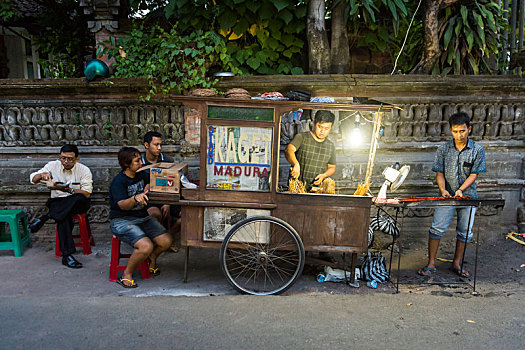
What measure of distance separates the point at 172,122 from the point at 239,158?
231 centimetres

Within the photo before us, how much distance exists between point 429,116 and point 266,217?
3.66 m

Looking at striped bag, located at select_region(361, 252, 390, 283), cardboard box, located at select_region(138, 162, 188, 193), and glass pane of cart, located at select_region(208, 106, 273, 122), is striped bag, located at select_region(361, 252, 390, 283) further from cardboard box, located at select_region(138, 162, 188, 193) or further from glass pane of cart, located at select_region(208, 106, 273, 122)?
cardboard box, located at select_region(138, 162, 188, 193)

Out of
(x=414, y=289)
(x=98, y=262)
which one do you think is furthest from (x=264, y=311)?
(x=98, y=262)

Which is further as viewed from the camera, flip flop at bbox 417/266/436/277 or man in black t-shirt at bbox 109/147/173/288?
flip flop at bbox 417/266/436/277

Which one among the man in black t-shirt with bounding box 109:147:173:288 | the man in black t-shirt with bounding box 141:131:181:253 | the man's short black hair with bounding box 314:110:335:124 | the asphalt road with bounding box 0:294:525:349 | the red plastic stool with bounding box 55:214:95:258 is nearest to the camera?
the asphalt road with bounding box 0:294:525:349

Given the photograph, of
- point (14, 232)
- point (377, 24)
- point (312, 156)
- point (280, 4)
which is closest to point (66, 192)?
point (14, 232)

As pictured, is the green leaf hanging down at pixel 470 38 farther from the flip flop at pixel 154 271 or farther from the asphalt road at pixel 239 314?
the flip flop at pixel 154 271

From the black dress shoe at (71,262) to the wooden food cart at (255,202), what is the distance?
173 cm

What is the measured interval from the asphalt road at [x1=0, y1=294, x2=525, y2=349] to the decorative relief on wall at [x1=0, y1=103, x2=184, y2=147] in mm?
2792

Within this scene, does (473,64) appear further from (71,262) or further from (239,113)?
(71,262)

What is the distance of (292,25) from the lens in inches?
263

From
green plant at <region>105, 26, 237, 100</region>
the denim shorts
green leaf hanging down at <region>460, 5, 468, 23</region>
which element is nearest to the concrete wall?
green plant at <region>105, 26, 237, 100</region>

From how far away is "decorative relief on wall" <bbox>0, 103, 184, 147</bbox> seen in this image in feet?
19.7

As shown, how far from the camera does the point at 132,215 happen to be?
179 inches
